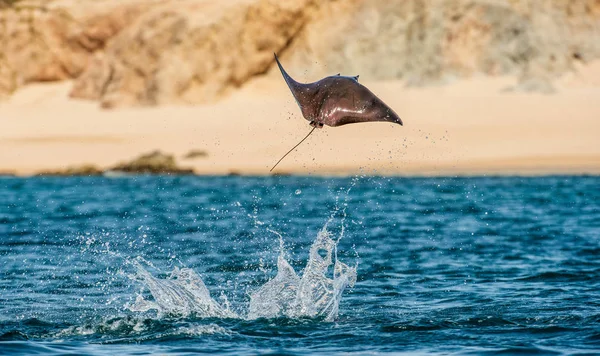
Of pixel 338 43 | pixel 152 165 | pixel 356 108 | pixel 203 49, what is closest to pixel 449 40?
pixel 338 43

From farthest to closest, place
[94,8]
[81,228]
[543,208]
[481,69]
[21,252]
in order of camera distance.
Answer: [94,8] → [481,69] → [543,208] → [81,228] → [21,252]

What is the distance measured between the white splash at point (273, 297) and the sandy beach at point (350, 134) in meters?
18.4

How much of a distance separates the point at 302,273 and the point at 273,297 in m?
2.43

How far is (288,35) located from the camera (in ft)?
125

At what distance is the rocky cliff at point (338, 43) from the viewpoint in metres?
36.8

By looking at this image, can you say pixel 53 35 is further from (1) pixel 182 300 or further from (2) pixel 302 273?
(1) pixel 182 300

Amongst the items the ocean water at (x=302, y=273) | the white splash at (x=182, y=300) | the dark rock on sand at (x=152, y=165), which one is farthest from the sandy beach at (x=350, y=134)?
the white splash at (x=182, y=300)

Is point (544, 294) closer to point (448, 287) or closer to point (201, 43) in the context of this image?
point (448, 287)

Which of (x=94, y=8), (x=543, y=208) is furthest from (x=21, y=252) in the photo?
(x=94, y=8)

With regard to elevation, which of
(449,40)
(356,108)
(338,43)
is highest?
(338,43)

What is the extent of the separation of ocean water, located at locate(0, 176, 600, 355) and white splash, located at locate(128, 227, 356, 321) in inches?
0.8

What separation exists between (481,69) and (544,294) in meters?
26.2

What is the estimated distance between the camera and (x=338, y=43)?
37.6m

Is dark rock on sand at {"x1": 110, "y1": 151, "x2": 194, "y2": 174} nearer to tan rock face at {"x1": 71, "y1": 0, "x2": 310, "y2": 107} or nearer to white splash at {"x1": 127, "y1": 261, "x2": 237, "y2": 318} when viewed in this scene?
tan rock face at {"x1": 71, "y1": 0, "x2": 310, "y2": 107}
